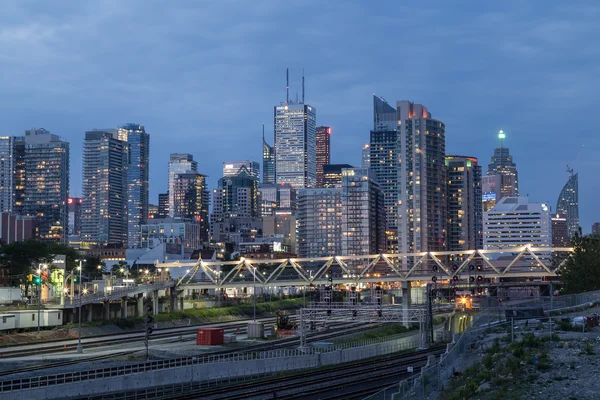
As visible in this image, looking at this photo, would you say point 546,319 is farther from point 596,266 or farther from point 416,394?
point 596,266

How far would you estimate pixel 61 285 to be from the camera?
13400cm

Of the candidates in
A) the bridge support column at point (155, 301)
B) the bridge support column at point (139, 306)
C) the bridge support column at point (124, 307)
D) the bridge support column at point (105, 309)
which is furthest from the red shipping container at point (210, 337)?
the bridge support column at point (139, 306)

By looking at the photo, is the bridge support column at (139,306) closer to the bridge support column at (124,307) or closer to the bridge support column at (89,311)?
the bridge support column at (124,307)

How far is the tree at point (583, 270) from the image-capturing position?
11331 centimetres

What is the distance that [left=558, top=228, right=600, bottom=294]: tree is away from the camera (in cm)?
11331

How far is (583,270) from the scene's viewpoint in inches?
4488

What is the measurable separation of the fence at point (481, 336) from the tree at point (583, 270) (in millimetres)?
29272

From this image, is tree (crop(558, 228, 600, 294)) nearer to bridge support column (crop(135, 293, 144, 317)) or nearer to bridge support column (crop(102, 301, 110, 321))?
bridge support column (crop(102, 301, 110, 321))

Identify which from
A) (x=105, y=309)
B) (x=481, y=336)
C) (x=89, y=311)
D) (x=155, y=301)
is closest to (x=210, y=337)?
(x=89, y=311)

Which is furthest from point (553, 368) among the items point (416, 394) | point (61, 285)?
point (61, 285)

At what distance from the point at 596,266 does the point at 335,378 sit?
61.9 meters

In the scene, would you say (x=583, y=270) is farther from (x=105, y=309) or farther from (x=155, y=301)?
(x=155, y=301)

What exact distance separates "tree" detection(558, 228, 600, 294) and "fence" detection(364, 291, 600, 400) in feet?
96.0

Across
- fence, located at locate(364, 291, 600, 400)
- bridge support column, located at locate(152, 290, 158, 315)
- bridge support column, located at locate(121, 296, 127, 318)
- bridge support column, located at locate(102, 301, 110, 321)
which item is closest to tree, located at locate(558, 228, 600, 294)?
fence, located at locate(364, 291, 600, 400)
